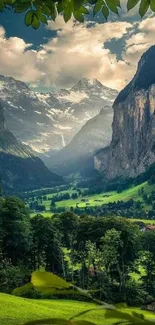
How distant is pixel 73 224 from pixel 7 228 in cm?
1391

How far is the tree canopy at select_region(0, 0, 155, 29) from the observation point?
12.5 ft

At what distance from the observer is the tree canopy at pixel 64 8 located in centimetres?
382

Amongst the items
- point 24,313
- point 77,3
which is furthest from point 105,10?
point 24,313

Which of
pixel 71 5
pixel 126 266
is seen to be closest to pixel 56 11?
pixel 71 5

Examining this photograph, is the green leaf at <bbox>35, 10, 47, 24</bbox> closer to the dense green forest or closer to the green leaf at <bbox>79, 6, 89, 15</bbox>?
the green leaf at <bbox>79, 6, 89, 15</bbox>

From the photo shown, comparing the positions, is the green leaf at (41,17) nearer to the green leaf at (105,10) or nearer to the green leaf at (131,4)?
the green leaf at (105,10)

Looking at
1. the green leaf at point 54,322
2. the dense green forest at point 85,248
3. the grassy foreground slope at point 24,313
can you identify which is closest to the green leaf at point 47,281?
the green leaf at point 54,322

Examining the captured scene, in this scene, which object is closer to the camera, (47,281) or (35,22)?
(47,281)

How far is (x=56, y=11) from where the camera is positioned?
446cm

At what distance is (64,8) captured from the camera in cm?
414

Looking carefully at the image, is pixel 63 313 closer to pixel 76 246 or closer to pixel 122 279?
pixel 122 279

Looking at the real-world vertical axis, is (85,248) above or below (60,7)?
above

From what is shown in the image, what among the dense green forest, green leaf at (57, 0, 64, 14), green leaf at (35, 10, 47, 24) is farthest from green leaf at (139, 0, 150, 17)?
the dense green forest

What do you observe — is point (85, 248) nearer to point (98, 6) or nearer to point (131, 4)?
point (98, 6)
